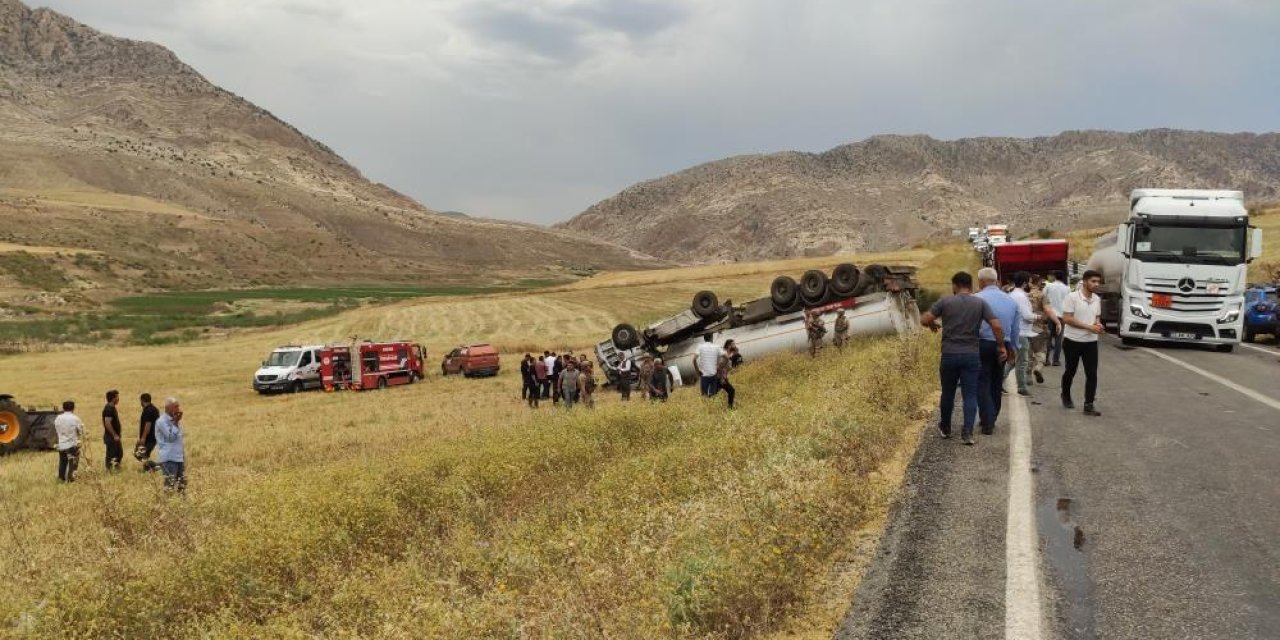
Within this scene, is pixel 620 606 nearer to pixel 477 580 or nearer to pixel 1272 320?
pixel 477 580

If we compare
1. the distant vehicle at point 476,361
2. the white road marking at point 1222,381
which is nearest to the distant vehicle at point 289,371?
the distant vehicle at point 476,361

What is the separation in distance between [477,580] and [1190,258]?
18.0 m

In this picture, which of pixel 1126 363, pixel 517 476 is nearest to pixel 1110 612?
pixel 517 476

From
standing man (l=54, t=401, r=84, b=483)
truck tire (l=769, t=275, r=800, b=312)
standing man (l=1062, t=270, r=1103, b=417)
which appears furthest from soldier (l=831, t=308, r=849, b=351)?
standing man (l=54, t=401, r=84, b=483)

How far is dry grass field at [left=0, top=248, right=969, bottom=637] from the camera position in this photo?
16.2 feet

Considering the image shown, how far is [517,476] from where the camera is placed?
962 cm

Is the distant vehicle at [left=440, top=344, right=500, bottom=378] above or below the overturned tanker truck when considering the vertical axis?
below

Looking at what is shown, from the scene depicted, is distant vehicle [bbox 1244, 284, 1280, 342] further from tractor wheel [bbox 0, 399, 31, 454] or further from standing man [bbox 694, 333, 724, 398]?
tractor wheel [bbox 0, 399, 31, 454]

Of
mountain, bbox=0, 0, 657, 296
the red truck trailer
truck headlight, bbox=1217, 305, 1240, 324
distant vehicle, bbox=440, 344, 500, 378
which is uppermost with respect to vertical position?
mountain, bbox=0, 0, 657, 296

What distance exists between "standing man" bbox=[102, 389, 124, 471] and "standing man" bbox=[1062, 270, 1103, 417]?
1542 cm

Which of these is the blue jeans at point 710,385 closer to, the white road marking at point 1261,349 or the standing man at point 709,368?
the standing man at point 709,368

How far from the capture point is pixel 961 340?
8594 mm

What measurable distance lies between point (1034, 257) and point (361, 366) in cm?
2618

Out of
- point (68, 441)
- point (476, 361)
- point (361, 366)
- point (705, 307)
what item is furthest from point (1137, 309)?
point (361, 366)
